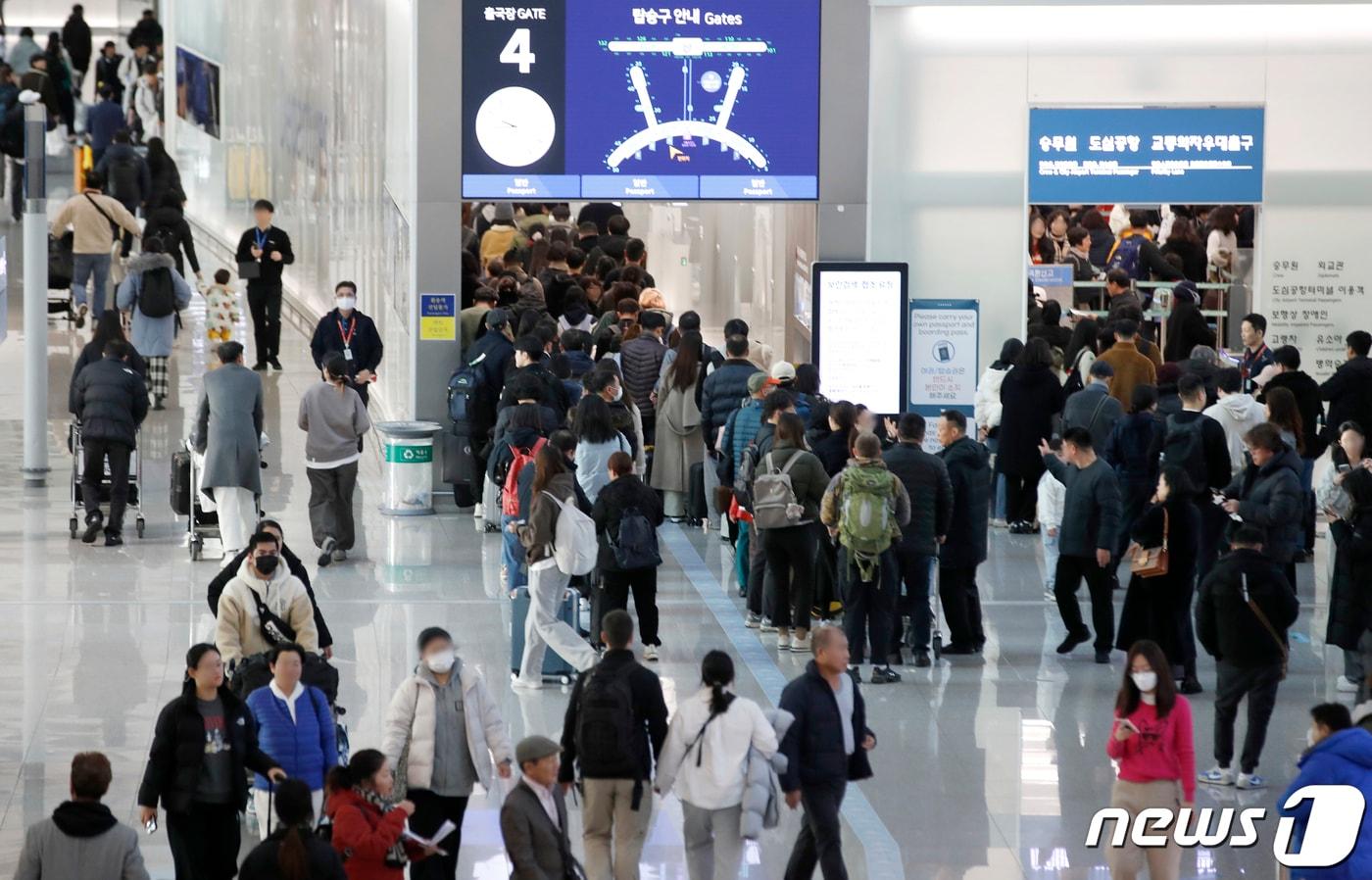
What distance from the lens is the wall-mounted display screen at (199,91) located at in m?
29.3

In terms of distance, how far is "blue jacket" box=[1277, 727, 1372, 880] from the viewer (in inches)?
293

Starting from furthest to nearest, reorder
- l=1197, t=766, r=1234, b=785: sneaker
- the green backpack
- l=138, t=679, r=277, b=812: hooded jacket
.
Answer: the green backpack → l=1197, t=766, r=1234, b=785: sneaker → l=138, t=679, r=277, b=812: hooded jacket

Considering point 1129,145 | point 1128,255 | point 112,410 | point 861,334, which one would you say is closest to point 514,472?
point 112,410

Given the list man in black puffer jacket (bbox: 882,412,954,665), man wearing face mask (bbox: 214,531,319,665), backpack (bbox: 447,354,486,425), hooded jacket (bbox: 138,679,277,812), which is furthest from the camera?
backpack (bbox: 447,354,486,425)

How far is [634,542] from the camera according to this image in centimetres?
1137

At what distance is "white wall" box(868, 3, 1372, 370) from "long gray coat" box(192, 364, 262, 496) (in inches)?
208

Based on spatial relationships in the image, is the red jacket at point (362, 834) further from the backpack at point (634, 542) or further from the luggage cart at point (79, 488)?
the luggage cart at point (79, 488)

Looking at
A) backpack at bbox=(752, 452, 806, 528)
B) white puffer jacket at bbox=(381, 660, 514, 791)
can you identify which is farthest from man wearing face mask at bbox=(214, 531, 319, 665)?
backpack at bbox=(752, 452, 806, 528)

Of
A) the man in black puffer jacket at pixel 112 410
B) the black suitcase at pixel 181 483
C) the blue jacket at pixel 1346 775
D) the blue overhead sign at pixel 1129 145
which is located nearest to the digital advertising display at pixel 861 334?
the blue overhead sign at pixel 1129 145

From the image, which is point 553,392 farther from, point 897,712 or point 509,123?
point 897,712

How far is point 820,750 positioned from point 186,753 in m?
2.39

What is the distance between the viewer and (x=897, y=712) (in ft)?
36.7

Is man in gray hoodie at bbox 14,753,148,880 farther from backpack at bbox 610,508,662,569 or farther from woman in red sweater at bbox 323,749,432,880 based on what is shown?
backpack at bbox 610,508,662,569

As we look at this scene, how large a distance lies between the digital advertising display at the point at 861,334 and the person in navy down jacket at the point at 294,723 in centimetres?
806
